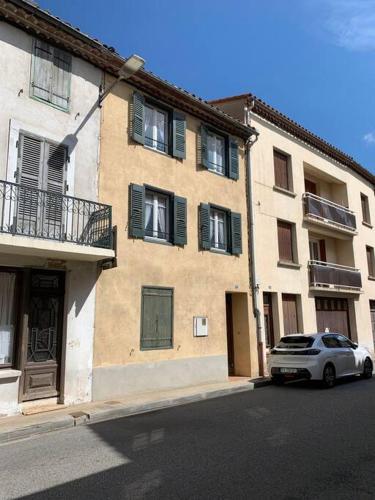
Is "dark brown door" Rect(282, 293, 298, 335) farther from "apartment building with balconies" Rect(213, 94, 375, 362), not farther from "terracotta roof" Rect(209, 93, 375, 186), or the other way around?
"terracotta roof" Rect(209, 93, 375, 186)

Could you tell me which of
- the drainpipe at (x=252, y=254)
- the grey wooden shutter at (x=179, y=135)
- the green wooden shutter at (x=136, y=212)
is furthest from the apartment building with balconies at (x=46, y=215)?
the drainpipe at (x=252, y=254)

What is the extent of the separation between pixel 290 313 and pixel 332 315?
12.8 feet

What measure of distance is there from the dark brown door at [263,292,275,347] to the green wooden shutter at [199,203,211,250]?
3810 millimetres

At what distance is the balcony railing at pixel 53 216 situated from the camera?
353 inches

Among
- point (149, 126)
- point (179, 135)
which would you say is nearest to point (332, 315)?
point (179, 135)

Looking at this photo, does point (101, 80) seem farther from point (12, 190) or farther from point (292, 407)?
point (292, 407)

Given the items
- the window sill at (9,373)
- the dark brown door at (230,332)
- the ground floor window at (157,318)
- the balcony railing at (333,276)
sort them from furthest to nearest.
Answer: the balcony railing at (333,276) → the dark brown door at (230,332) → the ground floor window at (157,318) → the window sill at (9,373)

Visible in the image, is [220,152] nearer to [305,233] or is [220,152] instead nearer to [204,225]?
[204,225]

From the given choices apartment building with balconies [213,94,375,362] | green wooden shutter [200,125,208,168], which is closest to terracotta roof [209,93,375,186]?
apartment building with balconies [213,94,375,362]

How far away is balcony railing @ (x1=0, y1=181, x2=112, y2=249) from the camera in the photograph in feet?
29.4

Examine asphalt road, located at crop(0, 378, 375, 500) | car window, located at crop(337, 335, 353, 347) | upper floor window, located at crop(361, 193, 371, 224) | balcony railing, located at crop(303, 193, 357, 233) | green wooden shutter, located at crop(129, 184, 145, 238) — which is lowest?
asphalt road, located at crop(0, 378, 375, 500)

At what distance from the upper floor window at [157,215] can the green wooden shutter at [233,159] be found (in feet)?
9.64

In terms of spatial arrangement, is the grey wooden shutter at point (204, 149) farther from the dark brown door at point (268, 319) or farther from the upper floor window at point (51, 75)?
the dark brown door at point (268, 319)

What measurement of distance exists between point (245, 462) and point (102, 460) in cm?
189
